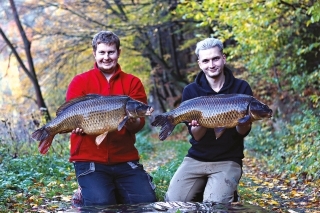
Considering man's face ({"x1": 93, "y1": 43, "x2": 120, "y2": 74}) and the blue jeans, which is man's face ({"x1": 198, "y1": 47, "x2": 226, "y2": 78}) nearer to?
man's face ({"x1": 93, "y1": 43, "x2": 120, "y2": 74})

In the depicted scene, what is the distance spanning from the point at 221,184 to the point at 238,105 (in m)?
1.01

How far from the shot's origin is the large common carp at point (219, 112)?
4797 millimetres

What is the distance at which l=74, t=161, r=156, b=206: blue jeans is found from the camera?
5215mm

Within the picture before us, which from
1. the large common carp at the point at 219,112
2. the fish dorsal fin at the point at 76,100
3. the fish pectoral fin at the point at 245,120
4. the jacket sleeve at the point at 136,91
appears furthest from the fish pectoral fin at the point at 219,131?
the fish dorsal fin at the point at 76,100

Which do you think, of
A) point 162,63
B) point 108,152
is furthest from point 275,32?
point 162,63

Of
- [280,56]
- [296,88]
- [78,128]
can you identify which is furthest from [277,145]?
[78,128]

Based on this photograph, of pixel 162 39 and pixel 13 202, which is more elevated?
pixel 162 39

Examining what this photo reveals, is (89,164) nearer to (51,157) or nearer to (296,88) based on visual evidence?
(51,157)

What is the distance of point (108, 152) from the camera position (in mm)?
5375

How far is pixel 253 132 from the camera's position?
14.8 metres

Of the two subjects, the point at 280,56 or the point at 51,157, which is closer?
the point at 51,157

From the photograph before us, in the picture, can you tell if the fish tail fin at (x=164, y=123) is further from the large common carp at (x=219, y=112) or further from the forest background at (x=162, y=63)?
the forest background at (x=162, y=63)

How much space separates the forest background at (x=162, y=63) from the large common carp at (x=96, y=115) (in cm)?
131

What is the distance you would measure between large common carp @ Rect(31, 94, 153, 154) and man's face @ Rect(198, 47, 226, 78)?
877 millimetres
